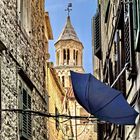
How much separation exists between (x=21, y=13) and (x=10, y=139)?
455 centimetres

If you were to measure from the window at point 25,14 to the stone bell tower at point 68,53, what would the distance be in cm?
5872

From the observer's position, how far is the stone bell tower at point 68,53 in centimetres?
7731

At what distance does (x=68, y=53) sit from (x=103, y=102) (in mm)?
69862

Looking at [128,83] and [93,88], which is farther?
[128,83]

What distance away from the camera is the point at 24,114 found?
1491 cm

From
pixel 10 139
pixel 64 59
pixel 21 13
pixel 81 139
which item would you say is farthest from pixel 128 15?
pixel 64 59

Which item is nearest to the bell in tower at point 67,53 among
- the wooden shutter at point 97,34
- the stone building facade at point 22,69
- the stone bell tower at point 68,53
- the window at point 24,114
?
the stone bell tower at point 68,53

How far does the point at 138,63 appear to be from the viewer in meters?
9.10

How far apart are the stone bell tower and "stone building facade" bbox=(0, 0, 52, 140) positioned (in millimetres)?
56560

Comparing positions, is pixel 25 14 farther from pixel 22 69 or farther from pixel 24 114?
pixel 24 114

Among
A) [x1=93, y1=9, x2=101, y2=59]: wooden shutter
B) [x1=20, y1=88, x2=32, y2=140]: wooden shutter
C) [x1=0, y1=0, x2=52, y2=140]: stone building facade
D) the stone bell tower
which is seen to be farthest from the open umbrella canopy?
the stone bell tower

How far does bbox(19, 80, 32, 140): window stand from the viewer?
14.7 meters

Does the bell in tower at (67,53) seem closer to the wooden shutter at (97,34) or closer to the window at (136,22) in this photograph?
the wooden shutter at (97,34)

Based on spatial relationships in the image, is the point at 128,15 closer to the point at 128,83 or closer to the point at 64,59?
the point at 128,83
